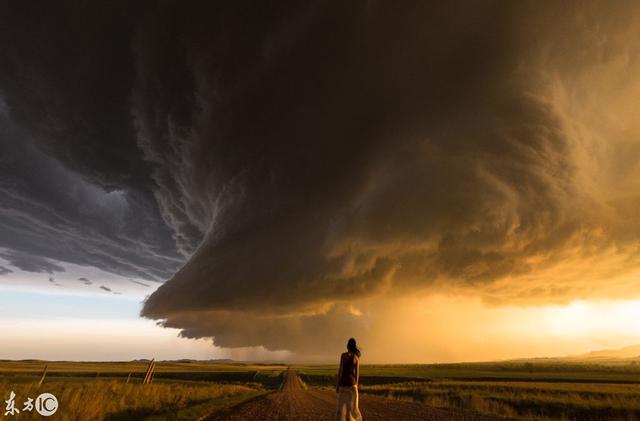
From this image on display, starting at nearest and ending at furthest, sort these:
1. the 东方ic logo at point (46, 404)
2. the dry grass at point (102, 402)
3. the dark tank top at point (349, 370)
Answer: the dark tank top at point (349, 370)
the 东方ic logo at point (46, 404)
the dry grass at point (102, 402)

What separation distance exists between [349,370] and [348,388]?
0.53 m

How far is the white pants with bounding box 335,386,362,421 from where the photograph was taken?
10055 millimetres

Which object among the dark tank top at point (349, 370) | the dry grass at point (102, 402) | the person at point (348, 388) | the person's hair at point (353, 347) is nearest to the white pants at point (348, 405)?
the person at point (348, 388)

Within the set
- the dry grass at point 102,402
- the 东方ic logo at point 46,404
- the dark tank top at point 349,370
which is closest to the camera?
the dark tank top at point 349,370

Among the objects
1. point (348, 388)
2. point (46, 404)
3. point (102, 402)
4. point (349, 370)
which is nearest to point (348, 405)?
point (348, 388)

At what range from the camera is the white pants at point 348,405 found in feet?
33.0

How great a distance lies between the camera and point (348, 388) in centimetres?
1009

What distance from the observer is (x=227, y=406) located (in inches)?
795

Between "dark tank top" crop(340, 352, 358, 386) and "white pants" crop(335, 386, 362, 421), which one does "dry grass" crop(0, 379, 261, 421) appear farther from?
"dark tank top" crop(340, 352, 358, 386)

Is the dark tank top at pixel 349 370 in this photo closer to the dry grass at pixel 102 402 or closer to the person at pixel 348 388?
the person at pixel 348 388

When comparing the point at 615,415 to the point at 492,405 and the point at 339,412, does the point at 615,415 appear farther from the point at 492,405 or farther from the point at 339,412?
the point at 339,412

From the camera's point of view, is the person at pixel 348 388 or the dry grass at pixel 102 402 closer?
the person at pixel 348 388

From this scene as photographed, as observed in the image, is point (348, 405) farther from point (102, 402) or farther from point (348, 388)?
point (102, 402)

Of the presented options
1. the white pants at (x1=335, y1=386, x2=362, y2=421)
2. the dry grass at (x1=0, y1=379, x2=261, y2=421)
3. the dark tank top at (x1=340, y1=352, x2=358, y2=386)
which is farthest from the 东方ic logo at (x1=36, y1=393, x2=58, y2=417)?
the dark tank top at (x1=340, y1=352, x2=358, y2=386)
